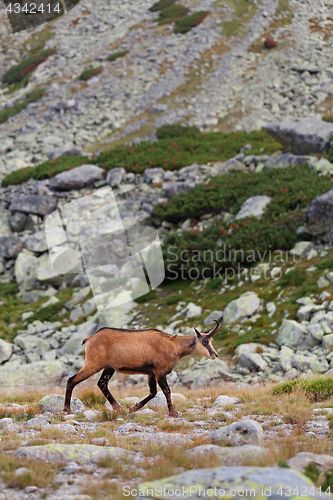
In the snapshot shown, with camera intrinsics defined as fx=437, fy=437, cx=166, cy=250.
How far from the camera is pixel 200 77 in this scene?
39.0 m

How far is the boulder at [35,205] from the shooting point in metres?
24.0

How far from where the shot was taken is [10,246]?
22797 millimetres

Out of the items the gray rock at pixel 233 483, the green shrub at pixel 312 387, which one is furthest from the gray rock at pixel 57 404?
the gray rock at pixel 233 483

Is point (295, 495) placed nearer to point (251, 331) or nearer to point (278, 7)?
point (251, 331)

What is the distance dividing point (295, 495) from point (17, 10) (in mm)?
66847

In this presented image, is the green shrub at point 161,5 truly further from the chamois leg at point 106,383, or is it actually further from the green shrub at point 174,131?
the chamois leg at point 106,383

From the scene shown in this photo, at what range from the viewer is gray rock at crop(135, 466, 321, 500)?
12.1 ft

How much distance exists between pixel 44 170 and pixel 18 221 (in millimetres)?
4777

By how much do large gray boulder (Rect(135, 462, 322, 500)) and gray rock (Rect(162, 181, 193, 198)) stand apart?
768 inches

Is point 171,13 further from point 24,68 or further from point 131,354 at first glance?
point 131,354

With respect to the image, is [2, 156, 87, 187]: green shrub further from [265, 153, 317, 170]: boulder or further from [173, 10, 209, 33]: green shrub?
[173, 10, 209, 33]: green shrub

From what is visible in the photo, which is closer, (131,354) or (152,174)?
(131,354)

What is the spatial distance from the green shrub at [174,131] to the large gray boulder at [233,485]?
29.4 m

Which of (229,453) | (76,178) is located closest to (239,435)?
(229,453)
